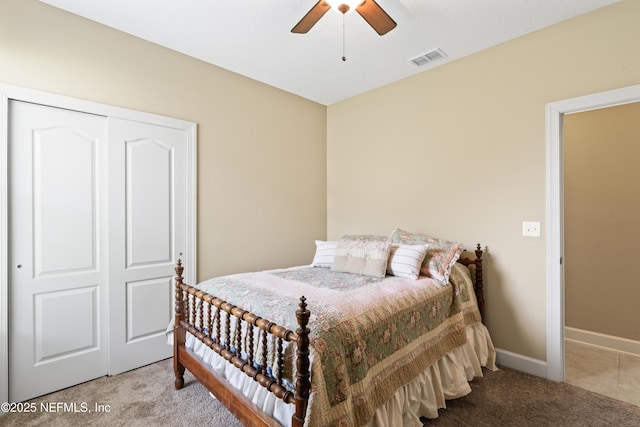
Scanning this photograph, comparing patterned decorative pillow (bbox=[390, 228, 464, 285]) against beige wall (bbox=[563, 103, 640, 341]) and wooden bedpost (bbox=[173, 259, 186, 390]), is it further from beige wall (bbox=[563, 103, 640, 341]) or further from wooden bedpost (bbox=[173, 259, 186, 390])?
wooden bedpost (bbox=[173, 259, 186, 390])

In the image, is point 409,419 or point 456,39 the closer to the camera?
point 409,419

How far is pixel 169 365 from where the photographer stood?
2650mm

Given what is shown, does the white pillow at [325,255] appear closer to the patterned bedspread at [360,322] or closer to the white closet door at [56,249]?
the patterned bedspread at [360,322]

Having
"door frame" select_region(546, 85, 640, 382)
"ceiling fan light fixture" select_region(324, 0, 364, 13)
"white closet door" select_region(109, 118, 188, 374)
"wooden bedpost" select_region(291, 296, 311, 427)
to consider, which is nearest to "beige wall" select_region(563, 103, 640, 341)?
"door frame" select_region(546, 85, 640, 382)

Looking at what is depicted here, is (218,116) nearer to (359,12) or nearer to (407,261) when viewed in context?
(359,12)

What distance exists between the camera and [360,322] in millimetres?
1634

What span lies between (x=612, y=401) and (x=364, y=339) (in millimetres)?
1915

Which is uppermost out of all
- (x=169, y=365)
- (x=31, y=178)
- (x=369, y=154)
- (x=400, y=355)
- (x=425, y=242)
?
(x=369, y=154)

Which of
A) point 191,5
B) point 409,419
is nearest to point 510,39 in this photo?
point 191,5

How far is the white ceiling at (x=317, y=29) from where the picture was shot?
2.17 meters

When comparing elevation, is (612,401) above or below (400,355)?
below

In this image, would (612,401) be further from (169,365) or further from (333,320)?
(169,365)

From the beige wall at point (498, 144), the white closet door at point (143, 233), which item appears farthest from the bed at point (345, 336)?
the white closet door at point (143, 233)

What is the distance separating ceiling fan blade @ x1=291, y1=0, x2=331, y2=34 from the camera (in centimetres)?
178
